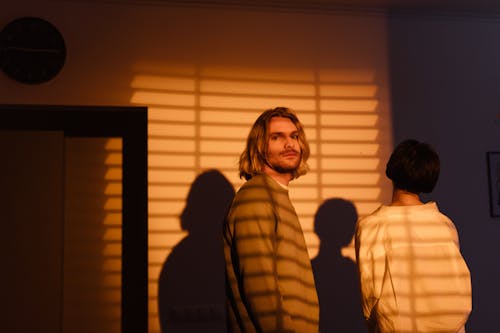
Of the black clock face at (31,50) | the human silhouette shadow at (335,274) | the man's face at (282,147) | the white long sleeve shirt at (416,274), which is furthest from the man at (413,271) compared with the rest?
the black clock face at (31,50)

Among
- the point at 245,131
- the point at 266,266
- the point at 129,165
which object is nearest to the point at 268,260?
the point at 266,266

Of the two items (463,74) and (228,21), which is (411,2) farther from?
(228,21)

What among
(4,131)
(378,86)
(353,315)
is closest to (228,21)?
(378,86)

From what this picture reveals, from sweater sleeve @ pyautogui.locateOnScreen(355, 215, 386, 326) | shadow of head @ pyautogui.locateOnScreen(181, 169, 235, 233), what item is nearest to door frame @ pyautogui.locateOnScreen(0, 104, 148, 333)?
shadow of head @ pyautogui.locateOnScreen(181, 169, 235, 233)

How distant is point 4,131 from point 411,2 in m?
2.38

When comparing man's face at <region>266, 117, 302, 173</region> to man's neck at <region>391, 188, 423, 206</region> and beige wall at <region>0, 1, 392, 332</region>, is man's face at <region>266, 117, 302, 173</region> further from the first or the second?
beige wall at <region>0, 1, 392, 332</region>

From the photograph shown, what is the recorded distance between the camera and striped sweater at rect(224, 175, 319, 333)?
4.54ft

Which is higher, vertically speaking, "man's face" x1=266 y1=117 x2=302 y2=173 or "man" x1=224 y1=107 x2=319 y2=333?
"man's face" x1=266 y1=117 x2=302 y2=173

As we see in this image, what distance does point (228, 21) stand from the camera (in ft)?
9.21

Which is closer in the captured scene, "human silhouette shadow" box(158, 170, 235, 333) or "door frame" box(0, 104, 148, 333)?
"human silhouette shadow" box(158, 170, 235, 333)

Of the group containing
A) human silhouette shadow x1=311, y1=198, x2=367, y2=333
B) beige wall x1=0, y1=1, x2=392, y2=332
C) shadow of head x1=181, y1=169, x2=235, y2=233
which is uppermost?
beige wall x1=0, y1=1, x2=392, y2=332

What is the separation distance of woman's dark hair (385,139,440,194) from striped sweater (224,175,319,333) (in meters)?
0.40

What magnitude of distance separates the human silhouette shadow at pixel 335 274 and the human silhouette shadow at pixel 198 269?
1.73ft

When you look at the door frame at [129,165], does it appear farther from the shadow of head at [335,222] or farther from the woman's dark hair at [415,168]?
the woman's dark hair at [415,168]
